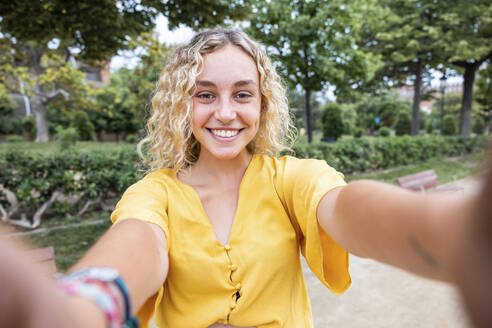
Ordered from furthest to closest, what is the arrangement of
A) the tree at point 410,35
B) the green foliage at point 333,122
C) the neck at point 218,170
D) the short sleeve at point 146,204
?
the green foliage at point 333,122, the tree at point 410,35, the neck at point 218,170, the short sleeve at point 146,204

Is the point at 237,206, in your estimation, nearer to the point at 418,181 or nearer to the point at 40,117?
the point at 418,181

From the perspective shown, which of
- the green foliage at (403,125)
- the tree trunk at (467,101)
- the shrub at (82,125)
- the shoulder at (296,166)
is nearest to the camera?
the shoulder at (296,166)

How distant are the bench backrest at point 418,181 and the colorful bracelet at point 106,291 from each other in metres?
7.02

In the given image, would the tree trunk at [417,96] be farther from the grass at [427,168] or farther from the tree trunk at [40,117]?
the tree trunk at [40,117]

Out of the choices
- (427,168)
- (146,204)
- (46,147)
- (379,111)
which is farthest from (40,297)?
(379,111)

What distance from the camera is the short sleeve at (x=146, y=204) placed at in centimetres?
110

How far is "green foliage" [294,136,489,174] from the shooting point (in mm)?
9195

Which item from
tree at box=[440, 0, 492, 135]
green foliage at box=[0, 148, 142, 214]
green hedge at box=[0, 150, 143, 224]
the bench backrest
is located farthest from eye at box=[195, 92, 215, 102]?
tree at box=[440, 0, 492, 135]

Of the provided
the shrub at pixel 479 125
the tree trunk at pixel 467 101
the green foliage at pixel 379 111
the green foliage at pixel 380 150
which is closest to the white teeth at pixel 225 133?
the green foliage at pixel 380 150

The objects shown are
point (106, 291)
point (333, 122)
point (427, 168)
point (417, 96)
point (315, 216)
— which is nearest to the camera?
point (106, 291)

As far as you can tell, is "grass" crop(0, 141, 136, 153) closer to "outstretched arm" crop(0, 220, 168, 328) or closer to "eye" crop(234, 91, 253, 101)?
"eye" crop(234, 91, 253, 101)

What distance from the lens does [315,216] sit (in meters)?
1.13

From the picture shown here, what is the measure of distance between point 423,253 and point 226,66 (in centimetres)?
108

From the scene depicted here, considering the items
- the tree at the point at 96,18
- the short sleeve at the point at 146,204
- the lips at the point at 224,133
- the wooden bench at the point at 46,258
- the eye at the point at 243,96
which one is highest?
the tree at the point at 96,18
